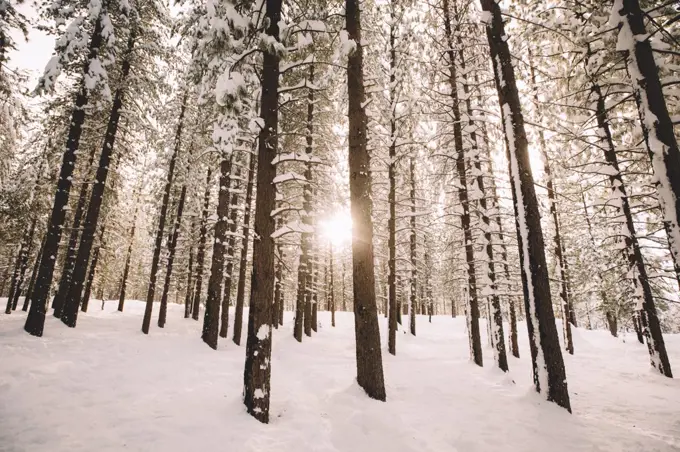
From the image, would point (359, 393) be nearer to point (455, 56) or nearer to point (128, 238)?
point (455, 56)

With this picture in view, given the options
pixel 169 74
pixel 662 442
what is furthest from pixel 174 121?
pixel 662 442

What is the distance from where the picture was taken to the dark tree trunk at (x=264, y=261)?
225 inches

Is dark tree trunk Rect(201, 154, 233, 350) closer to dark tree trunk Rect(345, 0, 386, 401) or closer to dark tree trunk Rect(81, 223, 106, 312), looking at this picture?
dark tree trunk Rect(345, 0, 386, 401)

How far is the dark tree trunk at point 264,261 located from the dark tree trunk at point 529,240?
5460 mm

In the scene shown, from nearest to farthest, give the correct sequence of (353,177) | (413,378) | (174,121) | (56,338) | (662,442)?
(662,442) < (353,177) < (413,378) < (56,338) < (174,121)

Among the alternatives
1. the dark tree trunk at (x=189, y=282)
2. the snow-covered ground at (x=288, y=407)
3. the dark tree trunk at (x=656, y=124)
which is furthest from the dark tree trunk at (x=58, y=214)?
the dark tree trunk at (x=656, y=124)

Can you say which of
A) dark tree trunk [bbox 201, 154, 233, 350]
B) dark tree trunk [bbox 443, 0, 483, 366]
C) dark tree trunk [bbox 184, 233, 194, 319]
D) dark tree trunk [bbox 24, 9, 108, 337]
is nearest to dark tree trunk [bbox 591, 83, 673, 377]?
dark tree trunk [bbox 443, 0, 483, 366]

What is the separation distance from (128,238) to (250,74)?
20.3 m

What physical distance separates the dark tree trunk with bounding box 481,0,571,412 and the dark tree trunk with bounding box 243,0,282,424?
546 centimetres

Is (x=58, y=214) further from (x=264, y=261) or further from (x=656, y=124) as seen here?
(x=656, y=124)

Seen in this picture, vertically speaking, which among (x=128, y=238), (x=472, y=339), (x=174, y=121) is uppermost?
(x=174, y=121)

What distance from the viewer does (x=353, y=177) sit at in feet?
25.2

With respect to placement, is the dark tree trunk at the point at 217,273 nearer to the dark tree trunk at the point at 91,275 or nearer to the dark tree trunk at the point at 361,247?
the dark tree trunk at the point at 361,247

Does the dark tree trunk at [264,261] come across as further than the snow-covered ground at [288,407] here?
Yes
